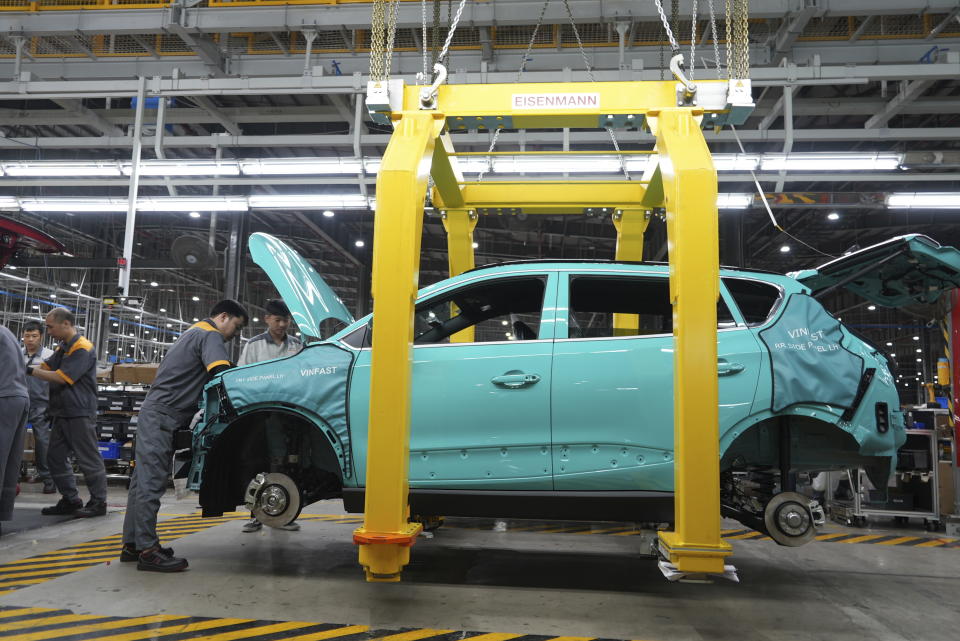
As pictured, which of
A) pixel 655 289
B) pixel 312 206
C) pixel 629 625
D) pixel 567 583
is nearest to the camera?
pixel 629 625

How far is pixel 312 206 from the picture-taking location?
911 cm

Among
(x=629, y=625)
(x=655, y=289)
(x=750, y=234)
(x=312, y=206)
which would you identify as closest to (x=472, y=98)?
(x=655, y=289)

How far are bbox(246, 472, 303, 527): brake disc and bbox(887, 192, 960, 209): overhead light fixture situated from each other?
27.7ft

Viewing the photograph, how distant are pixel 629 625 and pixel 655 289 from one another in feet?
6.56

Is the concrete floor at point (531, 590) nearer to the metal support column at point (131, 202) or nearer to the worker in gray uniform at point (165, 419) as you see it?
the worker in gray uniform at point (165, 419)

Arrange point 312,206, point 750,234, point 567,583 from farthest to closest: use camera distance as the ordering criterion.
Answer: point 750,234
point 312,206
point 567,583

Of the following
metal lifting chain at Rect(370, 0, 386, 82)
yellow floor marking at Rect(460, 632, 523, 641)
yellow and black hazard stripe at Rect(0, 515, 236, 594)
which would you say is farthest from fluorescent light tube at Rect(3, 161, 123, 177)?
yellow floor marking at Rect(460, 632, 523, 641)

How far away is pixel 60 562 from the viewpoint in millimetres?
3773

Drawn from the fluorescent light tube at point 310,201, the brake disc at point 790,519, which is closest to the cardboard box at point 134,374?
the fluorescent light tube at point 310,201

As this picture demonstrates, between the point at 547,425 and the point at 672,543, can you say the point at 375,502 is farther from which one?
the point at 672,543

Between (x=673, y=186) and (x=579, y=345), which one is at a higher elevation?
(x=673, y=186)

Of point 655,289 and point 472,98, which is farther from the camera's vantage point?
point 655,289

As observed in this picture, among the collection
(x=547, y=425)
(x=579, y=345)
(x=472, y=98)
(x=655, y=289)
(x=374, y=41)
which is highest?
Answer: (x=374, y=41)

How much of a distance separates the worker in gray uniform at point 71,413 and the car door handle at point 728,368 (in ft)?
16.1
